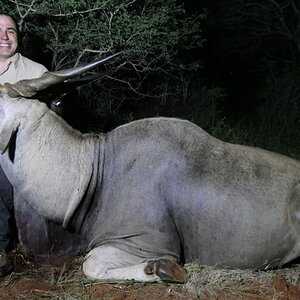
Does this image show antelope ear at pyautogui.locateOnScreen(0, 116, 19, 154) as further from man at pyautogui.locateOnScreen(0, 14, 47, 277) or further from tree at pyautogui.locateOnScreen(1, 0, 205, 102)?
tree at pyautogui.locateOnScreen(1, 0, 205, 102)

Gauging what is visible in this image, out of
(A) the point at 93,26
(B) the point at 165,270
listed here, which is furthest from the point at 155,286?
(A) the point at 93,26

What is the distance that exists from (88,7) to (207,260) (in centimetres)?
393

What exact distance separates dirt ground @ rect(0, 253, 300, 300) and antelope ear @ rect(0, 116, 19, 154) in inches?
35.5

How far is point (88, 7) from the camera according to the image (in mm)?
6551

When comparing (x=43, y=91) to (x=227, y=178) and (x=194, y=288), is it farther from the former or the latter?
(x=194, y=288)

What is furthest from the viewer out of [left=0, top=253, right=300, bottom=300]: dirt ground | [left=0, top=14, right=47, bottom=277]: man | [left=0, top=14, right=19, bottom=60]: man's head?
[left=0, top=14, right=19, bottom=60]: man's head

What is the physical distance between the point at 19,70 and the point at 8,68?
0.29 feet

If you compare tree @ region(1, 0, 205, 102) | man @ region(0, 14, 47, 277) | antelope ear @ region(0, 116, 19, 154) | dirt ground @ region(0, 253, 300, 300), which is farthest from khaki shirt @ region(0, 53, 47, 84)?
tree @ region(1, 0, 205, 102)

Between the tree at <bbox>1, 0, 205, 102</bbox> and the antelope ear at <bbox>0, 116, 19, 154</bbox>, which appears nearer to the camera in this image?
the antelope ear at <bbox>0, 116, 19, 154</bbox>

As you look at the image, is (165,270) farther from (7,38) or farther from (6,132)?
(7,38)

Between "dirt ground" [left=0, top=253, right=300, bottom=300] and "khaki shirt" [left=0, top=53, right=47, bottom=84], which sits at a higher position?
"khaki shirt" [left=0, top=53, right=47, bottom=84]

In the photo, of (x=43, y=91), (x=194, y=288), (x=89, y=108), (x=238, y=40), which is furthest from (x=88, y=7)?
(x=238, y=40)

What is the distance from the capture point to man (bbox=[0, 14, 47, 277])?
4.02 metres

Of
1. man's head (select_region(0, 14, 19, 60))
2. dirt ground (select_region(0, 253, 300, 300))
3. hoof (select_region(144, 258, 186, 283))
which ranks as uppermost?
man's head (select_region(0, 14, 19, 60))
